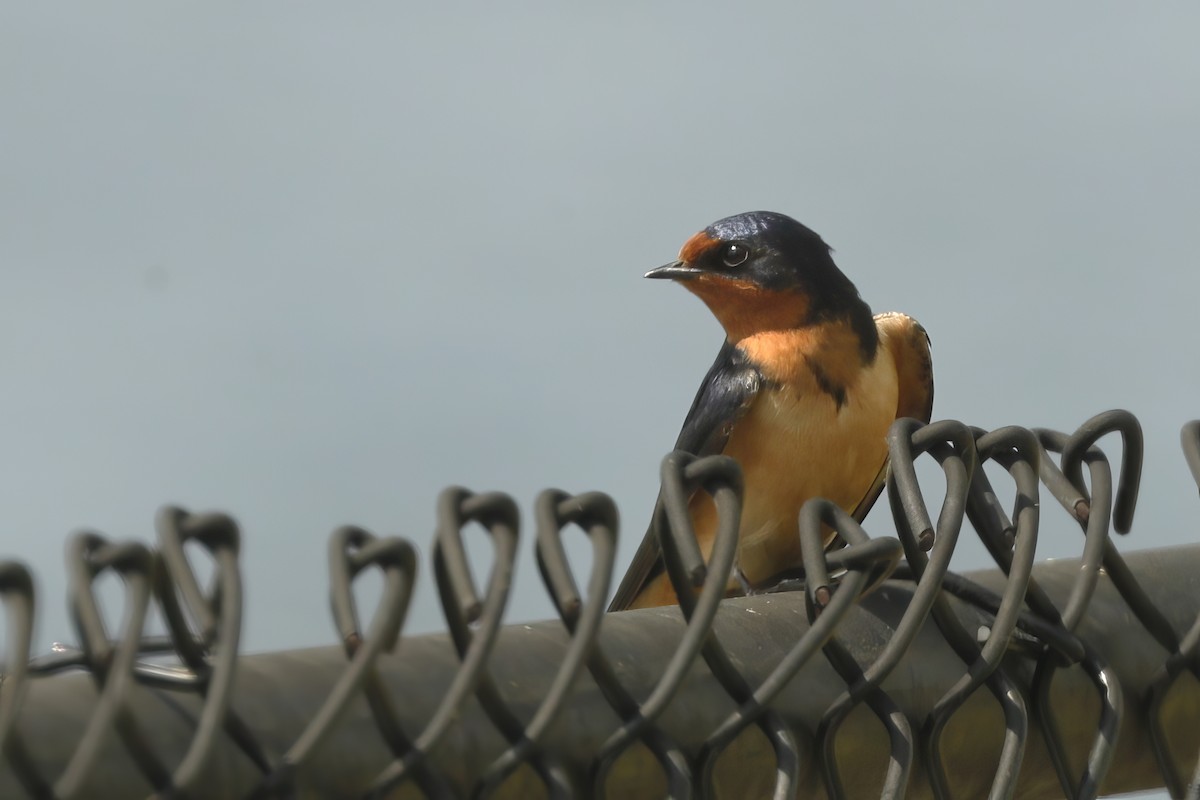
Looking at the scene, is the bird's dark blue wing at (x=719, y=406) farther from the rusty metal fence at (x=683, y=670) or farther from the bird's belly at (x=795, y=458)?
the rusty metal fence at (x=683, y=670)

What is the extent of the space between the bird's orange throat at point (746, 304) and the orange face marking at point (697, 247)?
0.07m

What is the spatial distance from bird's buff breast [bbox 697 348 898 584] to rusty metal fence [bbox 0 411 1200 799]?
2.43 m

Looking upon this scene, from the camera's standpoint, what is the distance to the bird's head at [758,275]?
5.14m

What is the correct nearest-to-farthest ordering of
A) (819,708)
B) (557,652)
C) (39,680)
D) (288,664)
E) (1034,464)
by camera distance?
1. (39,680)
2. (288,664)
3. (557,652)
4. (819,708)
5. (1034,464)

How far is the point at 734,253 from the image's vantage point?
5234 mm

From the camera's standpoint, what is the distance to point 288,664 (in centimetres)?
142

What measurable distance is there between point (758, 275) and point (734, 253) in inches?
3.9

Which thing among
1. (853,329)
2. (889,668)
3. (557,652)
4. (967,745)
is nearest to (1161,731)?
(967,745)

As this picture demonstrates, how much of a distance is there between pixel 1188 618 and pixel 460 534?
0.93 metres

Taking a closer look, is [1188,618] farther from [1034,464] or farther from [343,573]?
[343,573]

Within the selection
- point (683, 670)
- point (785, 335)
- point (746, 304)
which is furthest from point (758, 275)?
point (683, 670)

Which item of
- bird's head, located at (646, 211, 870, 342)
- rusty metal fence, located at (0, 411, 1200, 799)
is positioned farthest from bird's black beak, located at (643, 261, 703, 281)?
rusty metal fence, located at (0, 411, 1200, 799)

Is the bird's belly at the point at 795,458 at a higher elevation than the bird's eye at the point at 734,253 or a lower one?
lower

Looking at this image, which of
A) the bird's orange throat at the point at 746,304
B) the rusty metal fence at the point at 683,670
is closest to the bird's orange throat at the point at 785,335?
the bird's orange throat at the point at 746,304
